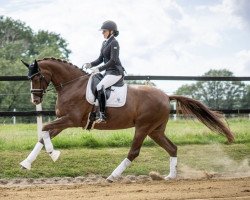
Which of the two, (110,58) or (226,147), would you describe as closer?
(110,58)

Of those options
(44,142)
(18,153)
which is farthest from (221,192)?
(18,153)

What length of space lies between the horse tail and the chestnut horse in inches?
25.2

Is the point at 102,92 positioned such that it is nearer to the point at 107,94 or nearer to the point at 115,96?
the point at 107,94

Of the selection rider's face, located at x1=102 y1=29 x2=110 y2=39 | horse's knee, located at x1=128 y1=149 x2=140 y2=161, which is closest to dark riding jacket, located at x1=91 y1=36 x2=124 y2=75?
rider's face, located at x1=102 y1=29 x2=110 y2=39

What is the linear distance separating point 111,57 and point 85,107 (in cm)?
107

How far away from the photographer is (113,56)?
9.93 meters

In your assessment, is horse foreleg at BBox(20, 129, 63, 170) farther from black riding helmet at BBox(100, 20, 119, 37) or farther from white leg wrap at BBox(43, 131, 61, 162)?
black riding helmet at BBox(100, 20, 119, 37)

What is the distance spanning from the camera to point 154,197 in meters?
7.34

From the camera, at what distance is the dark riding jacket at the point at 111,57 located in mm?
9953

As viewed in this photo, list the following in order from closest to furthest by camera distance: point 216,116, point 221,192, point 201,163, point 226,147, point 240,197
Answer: point 240,197, point 221,192, point 216,116, point 201,163, point 226,147

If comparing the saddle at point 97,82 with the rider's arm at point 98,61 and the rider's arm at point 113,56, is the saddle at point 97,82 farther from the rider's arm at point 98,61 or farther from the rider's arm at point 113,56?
the rider's arm at point 98,61

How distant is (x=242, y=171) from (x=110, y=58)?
4.33 metres

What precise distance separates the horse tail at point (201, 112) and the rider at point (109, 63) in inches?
71.3

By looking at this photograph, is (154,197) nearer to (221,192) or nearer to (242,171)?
(221,192)
